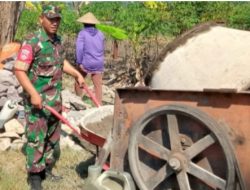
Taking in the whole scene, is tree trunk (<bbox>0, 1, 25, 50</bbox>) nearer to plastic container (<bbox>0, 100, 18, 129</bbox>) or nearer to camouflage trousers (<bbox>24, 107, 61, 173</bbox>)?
plastic container (<bbox>0, 100, 18, 129</bbox>)

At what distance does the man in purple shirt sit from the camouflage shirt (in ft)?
13.9

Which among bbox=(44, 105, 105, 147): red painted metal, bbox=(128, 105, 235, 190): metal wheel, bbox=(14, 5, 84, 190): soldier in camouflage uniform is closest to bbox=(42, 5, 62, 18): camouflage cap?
bbox=(14, 5, 84, 190): soldier in camouflage uniform

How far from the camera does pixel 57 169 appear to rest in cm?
610

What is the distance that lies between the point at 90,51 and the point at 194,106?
5.84 meters

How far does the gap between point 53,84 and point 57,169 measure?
57.3 inches

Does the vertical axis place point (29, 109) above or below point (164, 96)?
below

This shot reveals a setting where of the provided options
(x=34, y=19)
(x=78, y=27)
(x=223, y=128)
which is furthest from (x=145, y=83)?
(x=34, y=19)

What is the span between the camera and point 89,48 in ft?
30.9

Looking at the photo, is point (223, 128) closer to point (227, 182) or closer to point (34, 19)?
point (227, 182)

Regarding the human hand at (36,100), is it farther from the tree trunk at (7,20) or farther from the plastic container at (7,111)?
the tree trunk at (7,20)

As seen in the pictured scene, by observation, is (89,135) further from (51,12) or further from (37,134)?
(51,12)

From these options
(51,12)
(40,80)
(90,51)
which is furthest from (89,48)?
(51,12)

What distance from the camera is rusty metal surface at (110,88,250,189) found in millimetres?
3611

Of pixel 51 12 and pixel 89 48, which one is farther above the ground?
pixel 51 12
